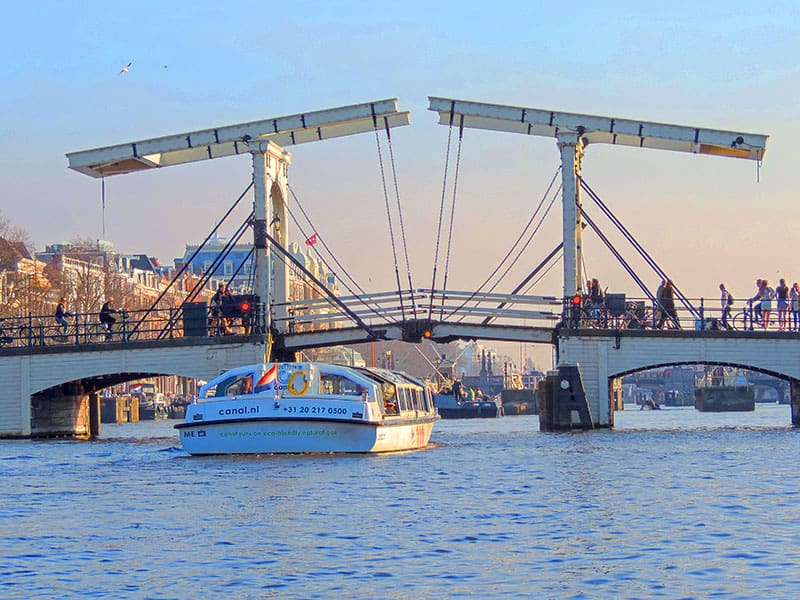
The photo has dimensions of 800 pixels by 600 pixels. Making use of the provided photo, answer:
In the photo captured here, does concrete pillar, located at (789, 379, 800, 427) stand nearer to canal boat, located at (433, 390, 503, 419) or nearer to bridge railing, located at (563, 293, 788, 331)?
bridge railing, located at (563, 293, 788, 331)

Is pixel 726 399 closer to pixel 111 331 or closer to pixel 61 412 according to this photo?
pixel 61 412

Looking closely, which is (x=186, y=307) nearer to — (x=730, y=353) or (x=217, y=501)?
(x=730, y=353)

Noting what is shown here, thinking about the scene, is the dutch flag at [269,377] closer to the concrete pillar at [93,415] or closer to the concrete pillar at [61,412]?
the concrete pillar at [61,412]

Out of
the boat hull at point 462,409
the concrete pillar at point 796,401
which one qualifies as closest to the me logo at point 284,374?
the concrete pillar at point 796,401

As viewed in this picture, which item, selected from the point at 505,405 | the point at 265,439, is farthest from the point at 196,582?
the point at 505,405

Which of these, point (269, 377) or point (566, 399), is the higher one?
point (269, 377)

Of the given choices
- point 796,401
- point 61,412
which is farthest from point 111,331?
point 796,401

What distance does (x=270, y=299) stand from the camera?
47.4 meters

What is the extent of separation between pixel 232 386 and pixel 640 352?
1570 cm

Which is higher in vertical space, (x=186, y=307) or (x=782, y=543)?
(x=186, y=307)

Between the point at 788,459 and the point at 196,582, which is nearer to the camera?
the point at 196,582

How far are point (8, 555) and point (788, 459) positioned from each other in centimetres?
1867

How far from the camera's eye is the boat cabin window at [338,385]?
34.5 metres

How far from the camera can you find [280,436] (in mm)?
33000
